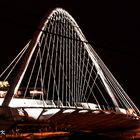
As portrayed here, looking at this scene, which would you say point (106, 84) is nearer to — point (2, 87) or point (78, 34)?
point (78, 34)

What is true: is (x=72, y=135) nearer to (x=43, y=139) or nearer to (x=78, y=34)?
(x=43, y=139)

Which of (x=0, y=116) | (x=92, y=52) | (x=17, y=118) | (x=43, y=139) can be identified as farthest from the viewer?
(x=43, y=139)

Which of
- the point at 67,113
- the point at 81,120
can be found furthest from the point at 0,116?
the point at 81,120

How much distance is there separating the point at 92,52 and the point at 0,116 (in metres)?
15.1

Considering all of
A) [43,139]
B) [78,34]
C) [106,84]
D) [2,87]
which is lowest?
[43,139]

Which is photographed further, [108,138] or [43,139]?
[108,138]

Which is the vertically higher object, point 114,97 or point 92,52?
point 92,52

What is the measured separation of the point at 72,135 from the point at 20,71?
16.7 metres

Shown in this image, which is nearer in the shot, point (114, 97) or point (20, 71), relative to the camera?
point (20, 71)

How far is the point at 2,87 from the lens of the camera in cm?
7531

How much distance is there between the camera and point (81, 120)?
27.8 m

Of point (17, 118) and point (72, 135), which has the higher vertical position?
point (72, 135)

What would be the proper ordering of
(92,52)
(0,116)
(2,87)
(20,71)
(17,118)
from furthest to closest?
(2,87) < (92,52) < (20,71) < (17,118) < (0,116)

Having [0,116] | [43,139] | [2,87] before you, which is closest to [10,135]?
[43,139]
